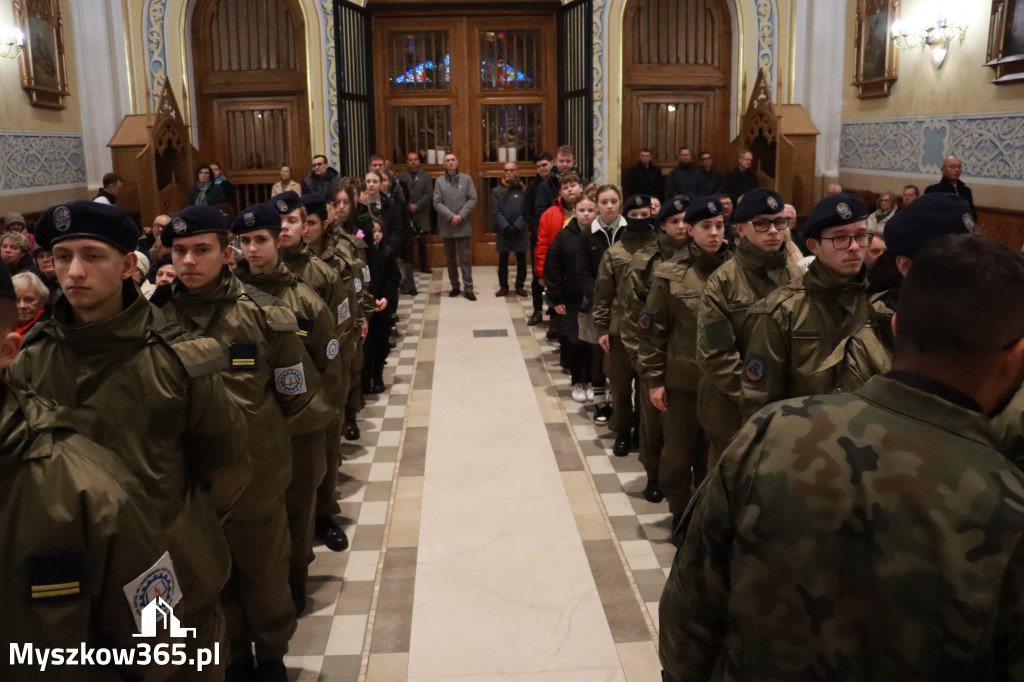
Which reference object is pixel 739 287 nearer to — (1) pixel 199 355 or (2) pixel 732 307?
(2) pixel 732 307

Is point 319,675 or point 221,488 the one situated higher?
point 221,488

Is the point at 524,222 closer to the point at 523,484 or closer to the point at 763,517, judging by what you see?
the point at 523,484

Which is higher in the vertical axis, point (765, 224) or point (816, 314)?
point (765, 224)

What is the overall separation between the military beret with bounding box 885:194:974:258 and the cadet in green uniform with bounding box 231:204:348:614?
7.13 ft

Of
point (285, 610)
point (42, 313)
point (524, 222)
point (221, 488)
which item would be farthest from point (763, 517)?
point (524, 222)

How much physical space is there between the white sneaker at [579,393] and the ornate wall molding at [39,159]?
5.86m

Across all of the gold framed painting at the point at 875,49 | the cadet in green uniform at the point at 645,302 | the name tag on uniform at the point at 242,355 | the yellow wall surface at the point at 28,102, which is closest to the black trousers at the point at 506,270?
the gold framed painting at the point at 875,49

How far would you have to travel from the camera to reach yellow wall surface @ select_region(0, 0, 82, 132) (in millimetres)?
8664

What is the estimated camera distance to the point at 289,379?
3.12 meters

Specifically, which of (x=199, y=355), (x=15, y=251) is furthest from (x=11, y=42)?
(x=199, y=355)

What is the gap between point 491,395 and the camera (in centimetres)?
678

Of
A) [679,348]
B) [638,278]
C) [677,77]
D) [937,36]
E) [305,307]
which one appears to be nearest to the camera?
[305,307]

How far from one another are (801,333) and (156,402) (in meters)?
1.98

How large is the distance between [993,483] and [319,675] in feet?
8.65
